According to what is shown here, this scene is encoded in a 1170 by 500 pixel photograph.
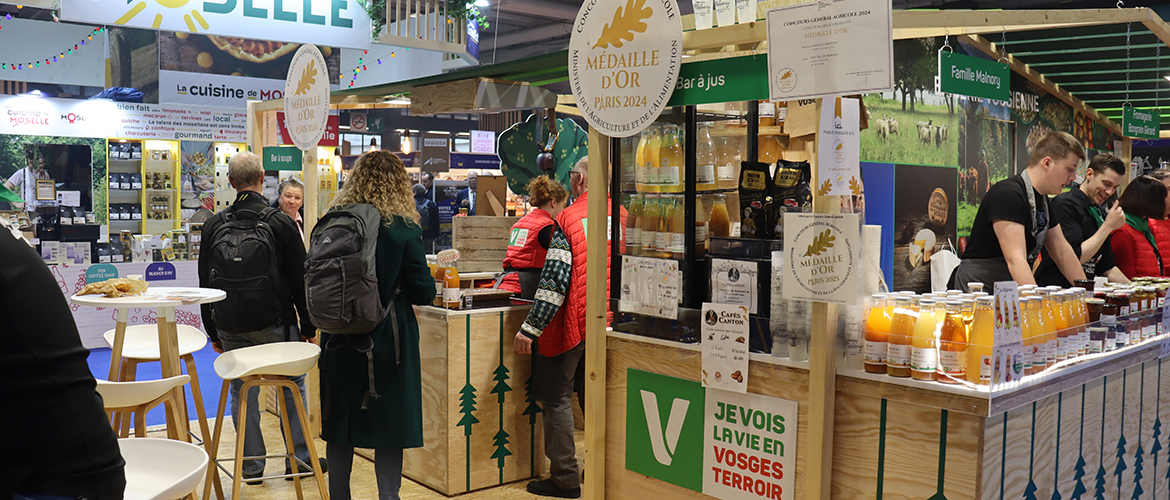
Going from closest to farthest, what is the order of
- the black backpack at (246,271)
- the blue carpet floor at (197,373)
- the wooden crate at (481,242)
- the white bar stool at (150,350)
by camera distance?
1. the white bar stool at (150,350)
2. the black backpack at (246,271)
3. the wooden crate at (481,242)
4. the blue carpet floor at (197,373)

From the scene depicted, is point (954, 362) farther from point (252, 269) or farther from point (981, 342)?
point (252, 269)

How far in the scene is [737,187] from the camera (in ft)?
9.70

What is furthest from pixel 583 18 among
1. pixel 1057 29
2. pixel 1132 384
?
pixel 1057 29

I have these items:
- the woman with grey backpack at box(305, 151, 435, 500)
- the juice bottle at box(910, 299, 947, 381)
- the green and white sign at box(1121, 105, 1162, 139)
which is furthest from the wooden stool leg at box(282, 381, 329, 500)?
the green and white sign at box(1121, 105, 1162, 139)

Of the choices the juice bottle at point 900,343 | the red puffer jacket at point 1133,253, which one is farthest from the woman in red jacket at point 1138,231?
the juice bottle at point 900,343

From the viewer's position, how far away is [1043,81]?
8031mm

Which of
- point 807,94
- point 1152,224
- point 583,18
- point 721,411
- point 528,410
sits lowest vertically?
point 528,410

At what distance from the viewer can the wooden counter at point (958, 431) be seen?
229 cm

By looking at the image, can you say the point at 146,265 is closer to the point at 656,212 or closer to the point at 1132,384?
the point at 656,212

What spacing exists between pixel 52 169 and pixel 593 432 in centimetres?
871

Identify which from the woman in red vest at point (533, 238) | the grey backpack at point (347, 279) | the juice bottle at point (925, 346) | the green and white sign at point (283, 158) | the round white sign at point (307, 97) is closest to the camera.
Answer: the juice bottle at point (925, 346)

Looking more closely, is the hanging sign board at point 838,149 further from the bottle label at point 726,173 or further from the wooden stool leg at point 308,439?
the wooden stool leg at point 308,439

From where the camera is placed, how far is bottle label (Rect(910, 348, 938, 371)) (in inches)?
91.7

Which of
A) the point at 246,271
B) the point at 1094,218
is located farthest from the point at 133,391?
the point at 1094,218
